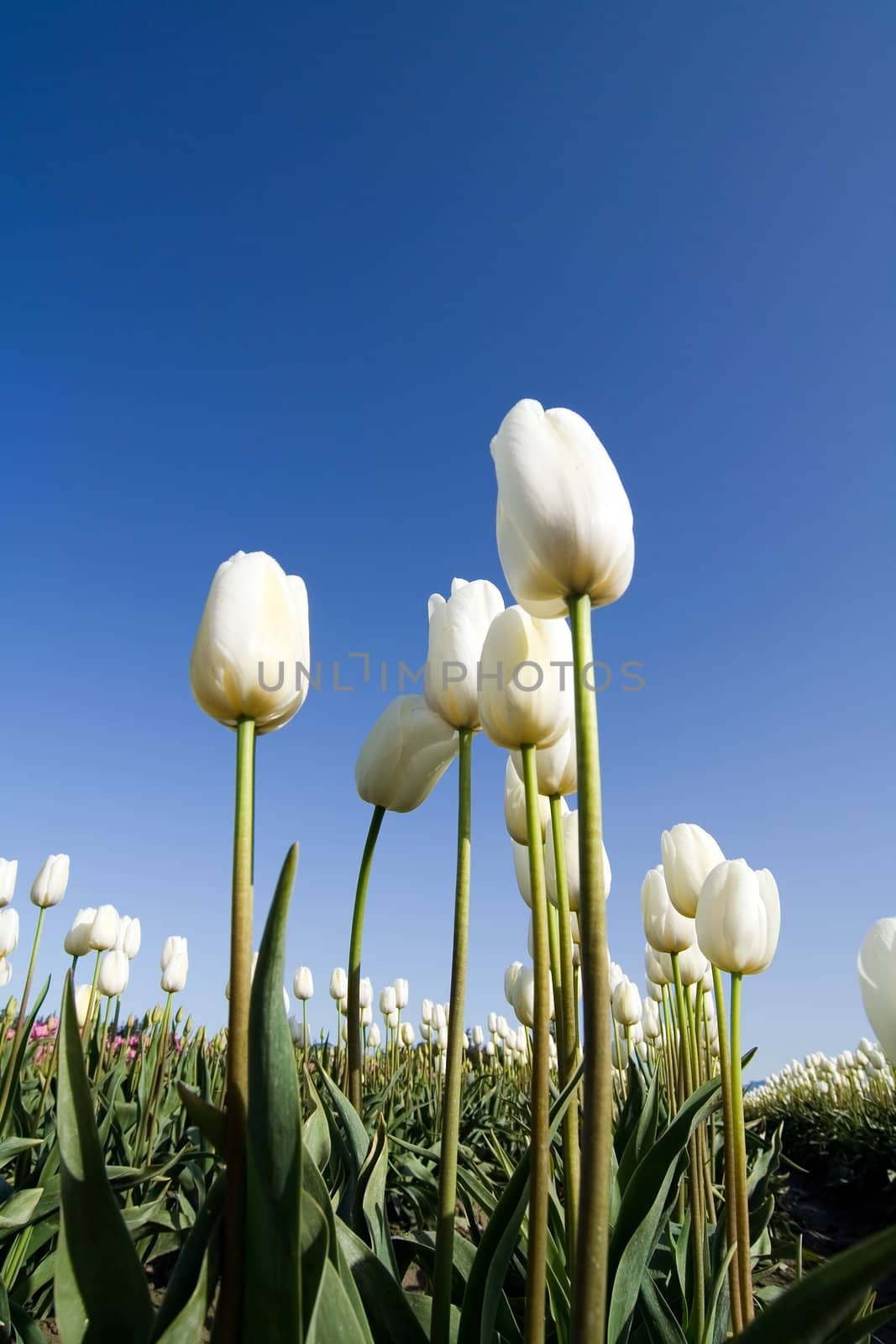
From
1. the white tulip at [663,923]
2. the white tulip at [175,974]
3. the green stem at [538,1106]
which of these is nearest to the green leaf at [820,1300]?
the green stem at [538,1106]

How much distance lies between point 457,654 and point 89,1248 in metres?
0.97

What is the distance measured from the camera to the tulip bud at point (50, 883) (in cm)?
438

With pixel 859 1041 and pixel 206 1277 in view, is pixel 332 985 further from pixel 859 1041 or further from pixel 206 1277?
pixel 859 1041

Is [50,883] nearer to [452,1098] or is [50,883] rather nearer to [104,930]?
[104,930]

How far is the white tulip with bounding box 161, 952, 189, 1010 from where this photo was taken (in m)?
5.60

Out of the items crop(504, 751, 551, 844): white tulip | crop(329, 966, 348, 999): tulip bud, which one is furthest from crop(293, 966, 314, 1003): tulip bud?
crop(504, 751, 551, 844): white tulip

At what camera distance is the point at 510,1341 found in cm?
133

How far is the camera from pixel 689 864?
198 cm

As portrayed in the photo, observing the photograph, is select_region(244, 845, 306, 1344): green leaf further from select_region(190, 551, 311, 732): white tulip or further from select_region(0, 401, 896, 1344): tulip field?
select_region(190, 551, 311, 732): white tulip

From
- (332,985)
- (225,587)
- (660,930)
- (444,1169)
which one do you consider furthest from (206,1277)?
(332,985)

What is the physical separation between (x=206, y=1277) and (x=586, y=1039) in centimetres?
43

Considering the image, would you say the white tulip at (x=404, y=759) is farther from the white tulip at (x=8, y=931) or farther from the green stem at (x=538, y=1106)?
the white tulip at (x=8, y=931)

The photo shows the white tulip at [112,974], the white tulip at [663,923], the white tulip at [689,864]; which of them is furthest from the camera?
the white tulip at [112,974]

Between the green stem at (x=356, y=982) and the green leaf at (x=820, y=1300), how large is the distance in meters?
0.75
